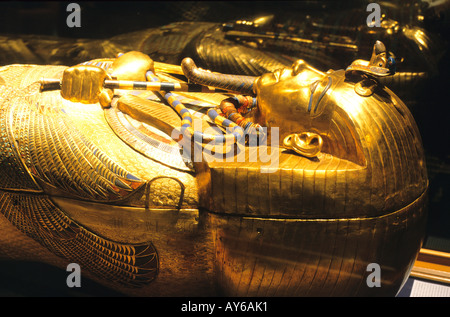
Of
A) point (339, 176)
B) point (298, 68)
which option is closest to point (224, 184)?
point (339, 176)

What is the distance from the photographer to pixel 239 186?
1.45m

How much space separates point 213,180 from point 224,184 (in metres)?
0.04

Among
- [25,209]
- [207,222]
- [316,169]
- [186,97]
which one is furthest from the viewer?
[186,97]

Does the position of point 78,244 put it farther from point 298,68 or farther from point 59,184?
point 298,68

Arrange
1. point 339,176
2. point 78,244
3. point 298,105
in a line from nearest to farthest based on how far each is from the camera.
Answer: point 339,176
point 298,105
point 78,244

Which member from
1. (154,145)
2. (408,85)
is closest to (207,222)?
(154,145)

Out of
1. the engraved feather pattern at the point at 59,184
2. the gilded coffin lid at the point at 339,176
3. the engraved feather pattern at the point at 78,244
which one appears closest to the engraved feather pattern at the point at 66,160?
the engraved feather pattern at the point at 59,184

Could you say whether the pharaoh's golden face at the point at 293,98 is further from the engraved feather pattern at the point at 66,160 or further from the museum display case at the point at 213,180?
the engraved feather pattern at the point at 66,160

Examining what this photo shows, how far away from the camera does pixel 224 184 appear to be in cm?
146

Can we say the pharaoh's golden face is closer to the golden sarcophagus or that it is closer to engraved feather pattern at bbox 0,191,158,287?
the golden sarcophagus

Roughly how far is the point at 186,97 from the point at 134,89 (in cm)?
25

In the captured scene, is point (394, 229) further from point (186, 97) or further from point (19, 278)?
point (19, 278)

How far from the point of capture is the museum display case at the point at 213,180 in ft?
4.75

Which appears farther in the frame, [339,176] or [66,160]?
[66,160]
